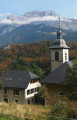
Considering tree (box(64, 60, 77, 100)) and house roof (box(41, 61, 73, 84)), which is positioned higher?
house roof (box(41, 61, 73, 84))

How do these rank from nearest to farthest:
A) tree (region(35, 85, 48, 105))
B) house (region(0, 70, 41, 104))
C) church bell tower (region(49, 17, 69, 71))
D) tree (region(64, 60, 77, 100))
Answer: tree (region(64, 60, 77, 100)) < tree (region(35, 85, 48, 105)) < church bell tower (region(49, 17, 69, 71)) < house (region(0, 70, 41, 104))

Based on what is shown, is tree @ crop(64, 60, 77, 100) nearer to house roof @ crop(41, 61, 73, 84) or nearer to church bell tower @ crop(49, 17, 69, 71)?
house roof @ crop(41, 61, 73, 84)

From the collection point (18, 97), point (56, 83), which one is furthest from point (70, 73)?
point (18, 97)

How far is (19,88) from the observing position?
45.9m

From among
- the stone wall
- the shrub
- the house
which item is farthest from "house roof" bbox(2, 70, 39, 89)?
the shrub

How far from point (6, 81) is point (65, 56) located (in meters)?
15.2

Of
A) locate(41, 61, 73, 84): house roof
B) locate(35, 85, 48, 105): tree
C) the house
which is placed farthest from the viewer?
the house

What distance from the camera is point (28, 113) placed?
14.9 meters

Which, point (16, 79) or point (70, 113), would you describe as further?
point (16, 79)

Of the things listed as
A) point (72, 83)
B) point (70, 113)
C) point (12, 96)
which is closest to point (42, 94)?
point (12, 96)

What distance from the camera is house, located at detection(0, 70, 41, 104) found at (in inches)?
1804

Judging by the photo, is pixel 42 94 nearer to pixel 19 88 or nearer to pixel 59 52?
pixel 19 88

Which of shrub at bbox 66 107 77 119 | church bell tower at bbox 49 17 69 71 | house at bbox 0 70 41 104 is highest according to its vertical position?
church bell tower at bbox 49 17 69 71

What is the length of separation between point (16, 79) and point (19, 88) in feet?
11.7
